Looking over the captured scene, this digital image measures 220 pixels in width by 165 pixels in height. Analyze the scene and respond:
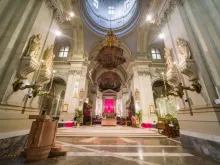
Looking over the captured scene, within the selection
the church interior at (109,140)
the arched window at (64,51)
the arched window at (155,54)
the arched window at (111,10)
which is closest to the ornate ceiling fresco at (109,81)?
the arched window at (64,51)

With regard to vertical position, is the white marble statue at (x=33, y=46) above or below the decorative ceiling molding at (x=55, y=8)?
below

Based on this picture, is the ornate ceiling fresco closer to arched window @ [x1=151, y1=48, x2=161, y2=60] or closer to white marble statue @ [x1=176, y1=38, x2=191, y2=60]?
arched window @ [x1=151, y1=48, x2=161, y2=60]

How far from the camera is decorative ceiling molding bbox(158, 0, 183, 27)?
4.88m

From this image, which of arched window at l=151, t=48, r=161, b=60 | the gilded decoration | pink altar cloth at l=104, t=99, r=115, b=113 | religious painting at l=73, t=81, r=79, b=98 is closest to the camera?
religious painting at l=73, t=81, r=79, b=98

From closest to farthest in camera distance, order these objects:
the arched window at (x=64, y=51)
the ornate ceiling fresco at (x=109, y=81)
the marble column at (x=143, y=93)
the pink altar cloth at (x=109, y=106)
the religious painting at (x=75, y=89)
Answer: the marble column at (x=143, y=93), the religious painting at (x=75, y=89), the arched window at (x=64, y=51), the ornate ceiling fresco at (x=109, y=81), the pink altar cloth at (x=109, y=106)

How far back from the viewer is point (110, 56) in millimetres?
14562

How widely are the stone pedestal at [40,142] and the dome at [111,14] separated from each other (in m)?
15.0

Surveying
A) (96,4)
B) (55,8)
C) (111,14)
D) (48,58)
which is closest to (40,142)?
(48,58)

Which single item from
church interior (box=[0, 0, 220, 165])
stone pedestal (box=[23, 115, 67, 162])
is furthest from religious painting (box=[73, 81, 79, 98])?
stone pedestal (box=[23, 115, 67, 162])

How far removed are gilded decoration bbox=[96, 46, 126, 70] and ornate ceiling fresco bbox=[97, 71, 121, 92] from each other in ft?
32.6

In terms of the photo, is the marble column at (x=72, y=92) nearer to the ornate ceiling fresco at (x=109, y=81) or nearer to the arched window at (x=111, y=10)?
the ornate ceiling fresco at (x=109, y=81)

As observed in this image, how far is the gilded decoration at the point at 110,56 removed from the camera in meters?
13.3

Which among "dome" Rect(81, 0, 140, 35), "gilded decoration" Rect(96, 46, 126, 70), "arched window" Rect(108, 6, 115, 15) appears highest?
"arched window" Rect(108, 6, 115, 15)

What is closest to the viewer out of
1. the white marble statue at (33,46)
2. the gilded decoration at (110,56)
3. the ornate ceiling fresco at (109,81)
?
the white marble statue at (33,46)
